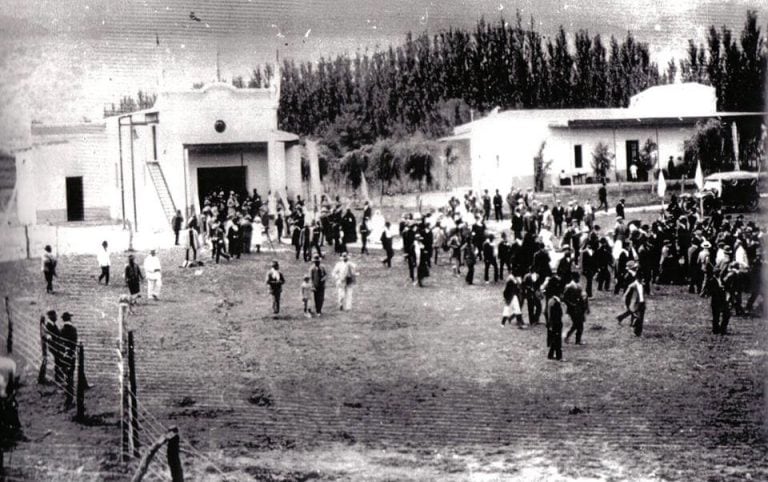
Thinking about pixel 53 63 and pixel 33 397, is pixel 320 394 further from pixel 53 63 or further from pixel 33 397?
pixel 53 63

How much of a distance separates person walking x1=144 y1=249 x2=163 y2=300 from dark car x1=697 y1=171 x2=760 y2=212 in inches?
296

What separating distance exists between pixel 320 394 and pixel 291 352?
52 cm

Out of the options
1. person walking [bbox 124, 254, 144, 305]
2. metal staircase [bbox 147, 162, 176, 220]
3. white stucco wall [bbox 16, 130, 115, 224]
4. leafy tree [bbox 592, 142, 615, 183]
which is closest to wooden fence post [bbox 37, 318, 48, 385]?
person walking [bbox 124, 254, 144, 305]

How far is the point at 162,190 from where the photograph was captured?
7.57 meters

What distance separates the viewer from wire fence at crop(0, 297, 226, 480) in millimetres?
6129

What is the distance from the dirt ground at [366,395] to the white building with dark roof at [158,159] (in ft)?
1.55

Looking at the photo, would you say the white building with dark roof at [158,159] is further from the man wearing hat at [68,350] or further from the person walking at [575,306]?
the person walking at [575,306]

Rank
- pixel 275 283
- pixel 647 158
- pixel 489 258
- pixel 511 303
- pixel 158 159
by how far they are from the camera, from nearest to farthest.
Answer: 1. pixel 158 159
2. pixel 275 283
3. pixel 511 303
4. pixel 489 258
5. pixel 647 158

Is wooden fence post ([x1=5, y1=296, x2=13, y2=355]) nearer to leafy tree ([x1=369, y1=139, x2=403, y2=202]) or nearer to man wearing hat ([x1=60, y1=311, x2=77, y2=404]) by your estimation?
man wearing hat ([x1=60, y1=311, x2=77, y2=404])

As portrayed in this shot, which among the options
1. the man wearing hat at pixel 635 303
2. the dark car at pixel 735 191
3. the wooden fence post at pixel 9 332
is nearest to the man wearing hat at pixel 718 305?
the man wearing hat at pixel 635 303

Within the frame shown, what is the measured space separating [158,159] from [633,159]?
435 inches

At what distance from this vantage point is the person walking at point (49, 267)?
664 centimetres

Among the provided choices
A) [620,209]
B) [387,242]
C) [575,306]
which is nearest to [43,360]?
[387,242]

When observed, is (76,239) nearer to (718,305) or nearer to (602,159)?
(718,305)
